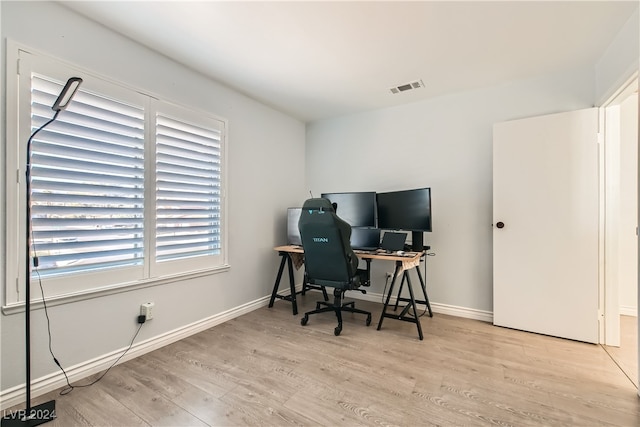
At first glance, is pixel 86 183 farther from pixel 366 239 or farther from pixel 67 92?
pixel 366 239

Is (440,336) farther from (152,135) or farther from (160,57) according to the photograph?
(160,57)

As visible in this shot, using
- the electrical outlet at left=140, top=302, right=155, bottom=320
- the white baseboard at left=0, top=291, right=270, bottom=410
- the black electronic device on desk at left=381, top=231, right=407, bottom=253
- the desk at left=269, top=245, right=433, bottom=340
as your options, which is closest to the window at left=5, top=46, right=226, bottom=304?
the electrical outlet at left=140, top=302, right=155, bottom=320

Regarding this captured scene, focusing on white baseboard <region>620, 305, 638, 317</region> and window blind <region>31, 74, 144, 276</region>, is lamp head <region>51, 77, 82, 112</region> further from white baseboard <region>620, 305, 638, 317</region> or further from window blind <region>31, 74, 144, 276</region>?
white baseboard <region>620, 305, 638, 317</region>

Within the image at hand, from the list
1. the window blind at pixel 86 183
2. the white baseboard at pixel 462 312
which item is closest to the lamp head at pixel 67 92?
the window blind at pixel 86 183

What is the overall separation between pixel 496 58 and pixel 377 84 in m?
1.06

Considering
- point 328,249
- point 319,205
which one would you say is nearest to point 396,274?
point 328,249

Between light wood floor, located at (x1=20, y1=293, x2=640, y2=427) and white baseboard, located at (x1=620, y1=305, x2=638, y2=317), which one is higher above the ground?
white baseboard, located at (x1=620, y1=305, x2=638, y2=317)

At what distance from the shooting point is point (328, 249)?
2.61 meters

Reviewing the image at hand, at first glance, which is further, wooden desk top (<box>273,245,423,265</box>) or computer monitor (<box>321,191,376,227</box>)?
computer monitor (<box>321,191,376,227</box>)

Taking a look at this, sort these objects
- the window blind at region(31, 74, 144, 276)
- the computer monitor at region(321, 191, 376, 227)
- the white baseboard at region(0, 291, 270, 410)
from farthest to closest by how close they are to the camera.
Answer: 1. the computer monitor at region(321, 191, 376, 227)
2. the window blind at region(31, 74, 144, 276)
3. the white baseboard at region(0, 291, 270, 410)

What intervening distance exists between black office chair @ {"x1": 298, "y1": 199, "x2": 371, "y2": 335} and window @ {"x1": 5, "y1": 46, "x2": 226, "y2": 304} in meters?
1.00

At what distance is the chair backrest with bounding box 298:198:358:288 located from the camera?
8.35ft

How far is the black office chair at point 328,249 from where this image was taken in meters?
2.55

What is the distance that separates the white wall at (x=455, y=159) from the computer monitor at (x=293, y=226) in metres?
0.95
